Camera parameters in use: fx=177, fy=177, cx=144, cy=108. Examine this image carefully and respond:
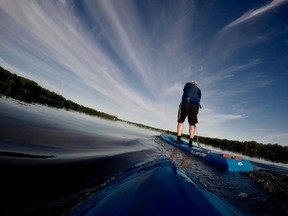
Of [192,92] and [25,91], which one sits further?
[25,91]

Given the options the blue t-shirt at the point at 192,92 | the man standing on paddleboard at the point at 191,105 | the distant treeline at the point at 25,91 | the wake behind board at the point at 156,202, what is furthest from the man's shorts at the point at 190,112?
the distant treeline at the point at 25,91

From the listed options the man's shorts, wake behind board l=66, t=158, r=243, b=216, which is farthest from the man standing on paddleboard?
wake behind board l=66, t=158, r=243, b=216

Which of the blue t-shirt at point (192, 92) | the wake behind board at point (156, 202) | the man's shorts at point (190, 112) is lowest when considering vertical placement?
the wake behind board at point (156, 202)

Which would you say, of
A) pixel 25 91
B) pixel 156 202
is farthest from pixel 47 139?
pixel 25 91

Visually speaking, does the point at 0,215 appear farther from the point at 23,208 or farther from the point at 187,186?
the point at 187,186

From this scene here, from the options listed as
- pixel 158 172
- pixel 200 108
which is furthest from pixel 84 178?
pixel 200 108

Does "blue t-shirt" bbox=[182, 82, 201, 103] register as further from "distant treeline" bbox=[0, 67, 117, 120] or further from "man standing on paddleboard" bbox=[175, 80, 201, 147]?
"distant treeline" bbox=[0, 67, 117, 120]

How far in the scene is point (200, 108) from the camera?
8.57 metres

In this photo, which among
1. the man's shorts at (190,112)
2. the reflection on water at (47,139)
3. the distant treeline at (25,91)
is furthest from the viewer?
the distant treeline at (25,91)

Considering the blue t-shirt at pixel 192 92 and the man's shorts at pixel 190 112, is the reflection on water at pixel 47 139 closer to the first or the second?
the man's shorts at pixel 190 112

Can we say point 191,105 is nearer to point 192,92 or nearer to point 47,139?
point 192,92

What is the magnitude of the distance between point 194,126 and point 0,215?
7694 millimetres

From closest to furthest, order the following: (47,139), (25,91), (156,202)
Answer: (156,202)
(47,139)
(25,91)

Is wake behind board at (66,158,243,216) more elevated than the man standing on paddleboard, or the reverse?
the man standing on paddleboard
